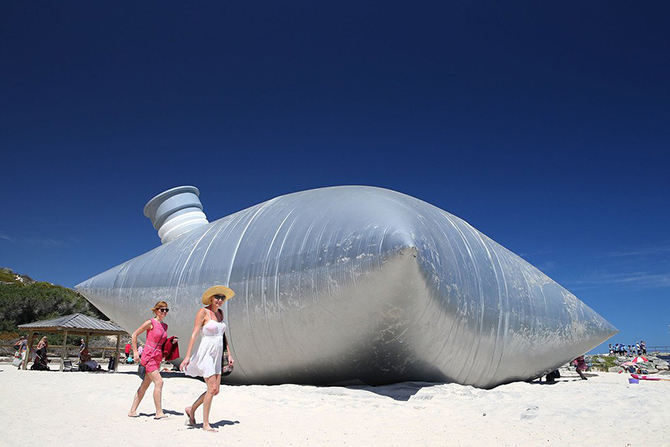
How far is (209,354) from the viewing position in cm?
457

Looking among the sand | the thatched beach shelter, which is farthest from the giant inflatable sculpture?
the thatched beach shelter

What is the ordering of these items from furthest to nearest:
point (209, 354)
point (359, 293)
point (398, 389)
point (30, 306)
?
point (30, 306)
point (398, 389)
point (359, 293)
point (209, 354)

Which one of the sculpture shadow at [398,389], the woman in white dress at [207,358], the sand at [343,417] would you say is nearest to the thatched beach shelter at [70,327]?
the sand at [343,417]

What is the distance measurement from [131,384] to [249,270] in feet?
8.52

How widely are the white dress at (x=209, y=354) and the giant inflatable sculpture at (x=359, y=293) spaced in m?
1.73

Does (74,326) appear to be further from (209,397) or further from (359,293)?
(209,397)

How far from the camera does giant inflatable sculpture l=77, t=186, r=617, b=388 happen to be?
19.2 ft

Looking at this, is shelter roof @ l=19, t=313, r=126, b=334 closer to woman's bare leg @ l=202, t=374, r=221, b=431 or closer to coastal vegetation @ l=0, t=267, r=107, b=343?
Answer: woman's bare leg @ l=202, t=374, r=221, b=431

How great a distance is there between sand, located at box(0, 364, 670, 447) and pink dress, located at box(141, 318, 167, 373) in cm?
52

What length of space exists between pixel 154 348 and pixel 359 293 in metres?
2.26

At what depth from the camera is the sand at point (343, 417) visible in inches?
164

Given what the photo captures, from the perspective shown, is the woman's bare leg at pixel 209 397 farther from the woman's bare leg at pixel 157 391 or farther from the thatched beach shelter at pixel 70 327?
the thatched beach shelter at pixel 70 327

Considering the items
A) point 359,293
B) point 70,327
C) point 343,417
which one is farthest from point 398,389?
point 70,327

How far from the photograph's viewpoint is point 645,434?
14.6 ft
